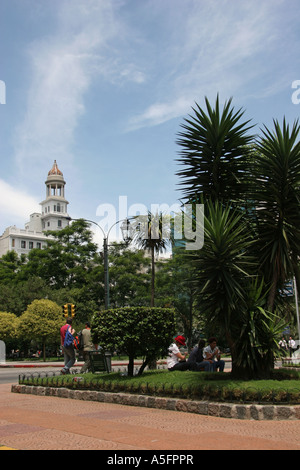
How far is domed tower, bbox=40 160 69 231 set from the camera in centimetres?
12938

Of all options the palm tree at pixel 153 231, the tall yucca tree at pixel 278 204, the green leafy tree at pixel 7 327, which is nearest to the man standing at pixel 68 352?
the tall yucca tree at pixel 278 204

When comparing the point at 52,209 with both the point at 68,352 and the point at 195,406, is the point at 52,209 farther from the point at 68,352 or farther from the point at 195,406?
the point at 195,406

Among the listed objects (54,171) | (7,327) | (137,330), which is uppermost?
(54,171)

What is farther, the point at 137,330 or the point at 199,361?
the point at 199,361

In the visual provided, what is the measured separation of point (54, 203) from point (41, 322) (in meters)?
93.9

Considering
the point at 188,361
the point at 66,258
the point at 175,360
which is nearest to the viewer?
the point at 188,361

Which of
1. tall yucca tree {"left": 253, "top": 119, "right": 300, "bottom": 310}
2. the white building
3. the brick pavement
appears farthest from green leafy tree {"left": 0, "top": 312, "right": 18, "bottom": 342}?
the white building

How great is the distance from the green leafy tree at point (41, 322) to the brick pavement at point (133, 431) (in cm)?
3101

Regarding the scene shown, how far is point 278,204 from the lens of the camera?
36.8 feet

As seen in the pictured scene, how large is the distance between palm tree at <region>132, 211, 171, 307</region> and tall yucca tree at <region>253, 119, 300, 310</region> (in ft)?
36.6

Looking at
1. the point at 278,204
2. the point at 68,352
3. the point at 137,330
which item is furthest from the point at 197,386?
the point at 68,352

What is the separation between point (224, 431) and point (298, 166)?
6.26 meters
